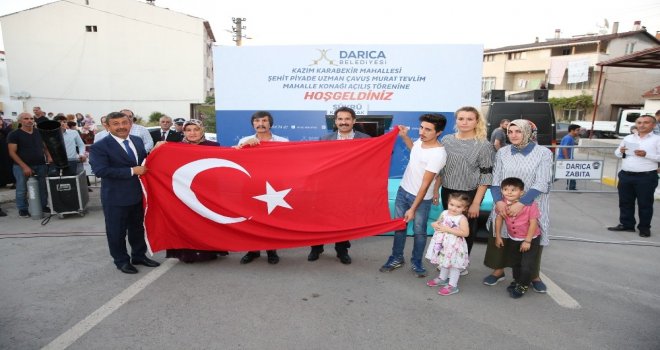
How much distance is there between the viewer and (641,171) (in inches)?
225

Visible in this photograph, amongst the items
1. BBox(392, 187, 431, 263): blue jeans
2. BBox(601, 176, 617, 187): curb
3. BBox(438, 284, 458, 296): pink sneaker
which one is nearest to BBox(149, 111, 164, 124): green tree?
BBox(601, 176, 617, 187): curb

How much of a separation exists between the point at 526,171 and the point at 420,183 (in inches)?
37.5

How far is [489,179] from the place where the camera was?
12.5 feet

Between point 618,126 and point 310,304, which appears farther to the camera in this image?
point 618,126

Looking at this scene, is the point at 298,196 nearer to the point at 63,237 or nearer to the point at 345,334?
the point at 345,334

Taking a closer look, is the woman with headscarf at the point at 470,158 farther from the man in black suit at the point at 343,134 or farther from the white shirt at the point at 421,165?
the man in black suit at the point at 343,134

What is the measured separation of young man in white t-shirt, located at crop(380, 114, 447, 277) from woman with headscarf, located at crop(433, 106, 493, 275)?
0.14 meters

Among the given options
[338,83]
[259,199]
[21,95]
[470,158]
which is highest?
[21,95]

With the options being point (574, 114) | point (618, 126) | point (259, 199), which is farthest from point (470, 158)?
Result: point (574, 114)

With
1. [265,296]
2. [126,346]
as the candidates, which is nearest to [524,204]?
[265,296]

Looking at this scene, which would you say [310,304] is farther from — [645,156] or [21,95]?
[21,95]

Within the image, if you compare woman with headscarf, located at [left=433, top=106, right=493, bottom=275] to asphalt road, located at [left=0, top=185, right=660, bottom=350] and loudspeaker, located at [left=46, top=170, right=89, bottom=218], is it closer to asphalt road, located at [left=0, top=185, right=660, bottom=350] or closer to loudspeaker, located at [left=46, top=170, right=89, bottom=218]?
asphalt road, located at [left=0, top=185, right=660, bottom=350]

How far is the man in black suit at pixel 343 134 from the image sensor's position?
437 centimetres

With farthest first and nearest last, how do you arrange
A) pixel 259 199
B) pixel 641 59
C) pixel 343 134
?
pixel 641 59 → pixel 343 134 → pixel 259 199
